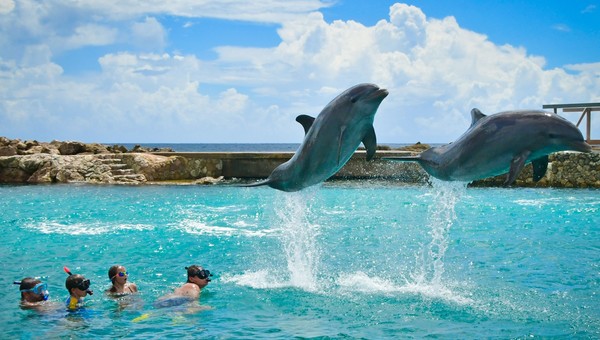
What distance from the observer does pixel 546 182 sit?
28.8 meters

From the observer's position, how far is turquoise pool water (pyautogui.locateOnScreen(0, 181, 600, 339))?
351 inches

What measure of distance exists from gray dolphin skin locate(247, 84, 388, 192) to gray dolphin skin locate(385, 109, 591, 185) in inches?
22.6

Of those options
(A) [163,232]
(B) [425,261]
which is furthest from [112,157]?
(B) [425,261]

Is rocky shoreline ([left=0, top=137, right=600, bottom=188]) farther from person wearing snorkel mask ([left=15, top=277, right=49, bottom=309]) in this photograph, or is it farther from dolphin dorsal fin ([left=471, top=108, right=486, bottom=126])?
dolphin dorsal fin ([left=471, top=108, right=486, bottom=126])

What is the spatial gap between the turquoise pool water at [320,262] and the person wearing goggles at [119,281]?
190mm

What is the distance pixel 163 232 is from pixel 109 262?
4.13 metres

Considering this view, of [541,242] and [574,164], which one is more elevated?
[574,164]

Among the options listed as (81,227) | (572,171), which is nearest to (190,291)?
(81,227)

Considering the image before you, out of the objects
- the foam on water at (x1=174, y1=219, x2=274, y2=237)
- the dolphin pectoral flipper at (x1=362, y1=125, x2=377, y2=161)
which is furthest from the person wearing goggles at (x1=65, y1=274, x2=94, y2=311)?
the foam on water at (x1=174, y1=219, x2=274, y2=237)

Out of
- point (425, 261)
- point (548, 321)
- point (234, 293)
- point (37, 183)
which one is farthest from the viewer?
→ point (37, 183)

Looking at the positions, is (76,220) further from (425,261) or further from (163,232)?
(425,261)

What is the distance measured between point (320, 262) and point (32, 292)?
5.88 m

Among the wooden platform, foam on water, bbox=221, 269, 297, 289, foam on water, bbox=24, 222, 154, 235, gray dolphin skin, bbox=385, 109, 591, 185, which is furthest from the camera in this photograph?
the wooden platform

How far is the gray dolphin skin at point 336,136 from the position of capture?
6.57 m
